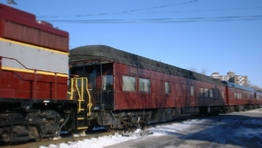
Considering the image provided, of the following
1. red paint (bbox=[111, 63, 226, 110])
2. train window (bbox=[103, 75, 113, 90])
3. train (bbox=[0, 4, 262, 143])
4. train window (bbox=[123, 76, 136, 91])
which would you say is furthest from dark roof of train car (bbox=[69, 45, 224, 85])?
train window (bbox=[103, 75, 113, 90])

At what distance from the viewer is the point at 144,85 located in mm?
14789

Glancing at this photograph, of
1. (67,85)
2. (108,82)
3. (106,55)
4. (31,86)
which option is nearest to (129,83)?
(108,82)

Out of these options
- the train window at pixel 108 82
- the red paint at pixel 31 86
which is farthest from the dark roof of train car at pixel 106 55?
the red paint at pixel 31 86

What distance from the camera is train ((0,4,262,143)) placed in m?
7.93

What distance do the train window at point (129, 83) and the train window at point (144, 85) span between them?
2.02 feet

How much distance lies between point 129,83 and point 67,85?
4.41 m

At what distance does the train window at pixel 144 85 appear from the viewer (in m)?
14.4

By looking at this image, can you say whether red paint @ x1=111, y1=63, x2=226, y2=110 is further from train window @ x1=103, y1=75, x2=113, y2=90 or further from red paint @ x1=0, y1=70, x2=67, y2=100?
red paint @ x1=0, y1=70, x2=67, y2=100

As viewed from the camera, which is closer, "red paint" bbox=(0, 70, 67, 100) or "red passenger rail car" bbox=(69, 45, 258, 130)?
"red paint" bbox=(0, 70, 67, 100)

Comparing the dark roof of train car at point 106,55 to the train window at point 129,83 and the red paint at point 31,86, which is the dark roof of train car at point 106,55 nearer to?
the train window at point 129,83

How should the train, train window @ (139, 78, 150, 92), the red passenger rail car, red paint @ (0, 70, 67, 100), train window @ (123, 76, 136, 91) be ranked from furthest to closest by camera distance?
train window @ (139, 78, 150, 92), train window @ (123, 76, 136, 91), the red passenger rail car, the train, red paint @ (0, 70, 67, 100)

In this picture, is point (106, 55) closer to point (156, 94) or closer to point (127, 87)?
point (127, 87)

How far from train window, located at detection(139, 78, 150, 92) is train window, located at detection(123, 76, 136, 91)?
24.2 inches

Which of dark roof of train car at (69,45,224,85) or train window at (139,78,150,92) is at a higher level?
dark roof of train car at (69,45,224,85)
